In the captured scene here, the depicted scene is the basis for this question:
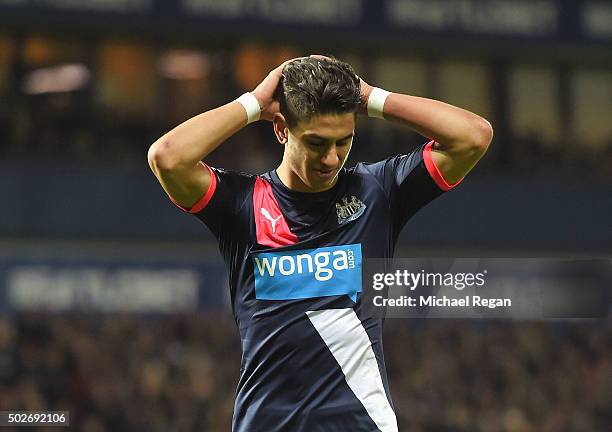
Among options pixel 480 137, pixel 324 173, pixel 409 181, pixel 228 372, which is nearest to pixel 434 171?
pixel 409 181

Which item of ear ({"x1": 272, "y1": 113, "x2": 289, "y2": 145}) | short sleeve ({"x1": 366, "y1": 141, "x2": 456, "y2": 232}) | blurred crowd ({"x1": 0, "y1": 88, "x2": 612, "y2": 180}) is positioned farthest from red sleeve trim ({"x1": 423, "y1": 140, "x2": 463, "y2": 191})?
blurred crowd ({"x1": 0, "y1": 88, "x2": 612, "y2": 180})

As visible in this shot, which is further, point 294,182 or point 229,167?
point 229,167

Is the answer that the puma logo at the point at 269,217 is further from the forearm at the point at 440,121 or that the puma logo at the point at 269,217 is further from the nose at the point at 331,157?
the forearm at the point at 440,121

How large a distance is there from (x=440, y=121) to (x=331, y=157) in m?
0.45

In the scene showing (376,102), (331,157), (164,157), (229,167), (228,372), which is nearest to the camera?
(331,157)

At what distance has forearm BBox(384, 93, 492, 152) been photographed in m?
3.74

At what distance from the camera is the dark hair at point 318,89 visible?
356 centimetres

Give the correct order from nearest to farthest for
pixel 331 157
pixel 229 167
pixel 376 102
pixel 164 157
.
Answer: pixel 331 157, pixel 164 157, pixel 376 102, pixel 229 167

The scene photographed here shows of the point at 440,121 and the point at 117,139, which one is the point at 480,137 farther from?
the point at 117,139

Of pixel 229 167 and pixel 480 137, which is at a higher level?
pixel 229 167

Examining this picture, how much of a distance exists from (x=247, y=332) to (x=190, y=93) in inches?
556

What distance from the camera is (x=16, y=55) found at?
1670cm

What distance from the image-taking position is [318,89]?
3562mm

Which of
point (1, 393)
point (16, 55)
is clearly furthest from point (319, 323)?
point (16, 55)
